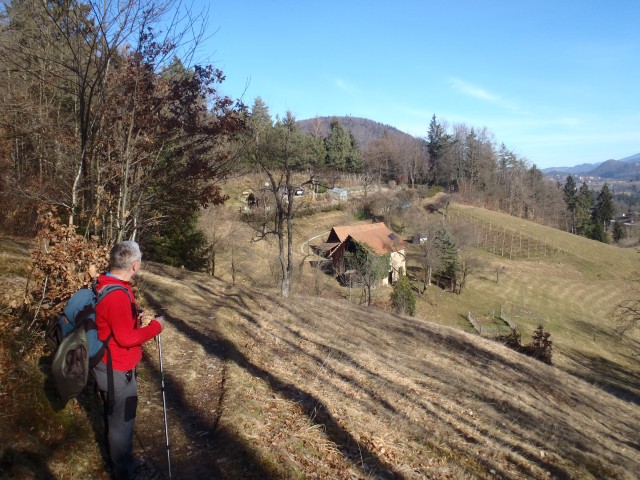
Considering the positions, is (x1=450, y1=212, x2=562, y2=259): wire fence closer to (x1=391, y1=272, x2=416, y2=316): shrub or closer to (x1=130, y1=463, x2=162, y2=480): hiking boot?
(x1=391, y1=272, x2=416, y2=316): shrub

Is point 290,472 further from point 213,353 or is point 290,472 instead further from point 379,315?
point 379,315

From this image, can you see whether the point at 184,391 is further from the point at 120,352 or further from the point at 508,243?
the point at 508,243

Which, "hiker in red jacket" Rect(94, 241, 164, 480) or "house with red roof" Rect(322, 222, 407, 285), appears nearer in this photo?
"hiker in red jacket" Rect(94, 241, 164, 480)

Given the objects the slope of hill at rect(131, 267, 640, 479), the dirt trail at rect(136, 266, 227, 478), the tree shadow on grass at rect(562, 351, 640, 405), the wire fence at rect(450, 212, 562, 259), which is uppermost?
the dirt trail at rect(136, 266, 227, 478)

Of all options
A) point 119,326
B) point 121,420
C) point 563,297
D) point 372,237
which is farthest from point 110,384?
point 563,297

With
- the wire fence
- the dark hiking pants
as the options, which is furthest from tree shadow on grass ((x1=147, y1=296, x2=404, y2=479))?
the wire fence

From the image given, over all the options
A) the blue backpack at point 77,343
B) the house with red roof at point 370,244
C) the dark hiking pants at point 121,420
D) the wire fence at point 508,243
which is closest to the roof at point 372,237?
the house with red roof at point 370,244

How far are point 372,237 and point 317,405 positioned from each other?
35.9m

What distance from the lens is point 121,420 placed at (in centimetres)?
343

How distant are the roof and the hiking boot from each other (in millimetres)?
35825

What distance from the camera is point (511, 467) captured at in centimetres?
606

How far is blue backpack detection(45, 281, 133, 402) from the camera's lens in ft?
Answer: 10.3

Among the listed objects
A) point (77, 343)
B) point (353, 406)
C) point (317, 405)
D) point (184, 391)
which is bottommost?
point (353, 406)

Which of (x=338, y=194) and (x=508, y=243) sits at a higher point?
Result: (x=338, y=194)
